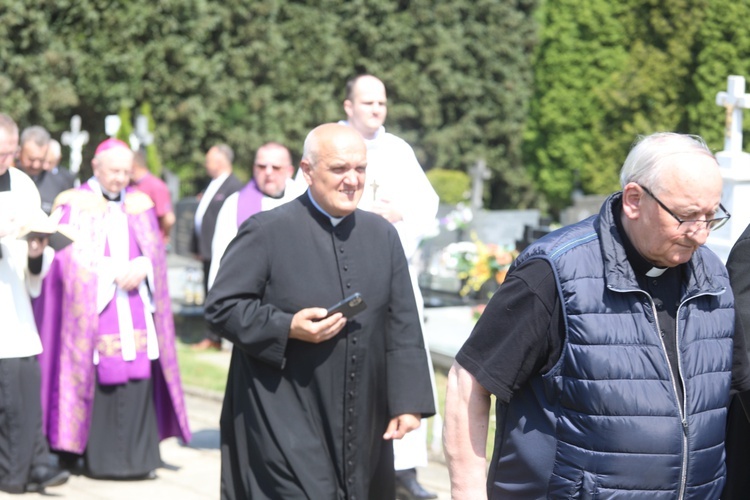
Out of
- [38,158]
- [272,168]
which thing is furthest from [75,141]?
[272,168]

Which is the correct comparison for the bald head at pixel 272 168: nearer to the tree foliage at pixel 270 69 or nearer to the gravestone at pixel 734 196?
the gravestone at pixel 734 196

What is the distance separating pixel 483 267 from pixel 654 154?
30.5 ft

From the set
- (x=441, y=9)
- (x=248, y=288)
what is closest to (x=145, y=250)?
(x=248, y=288)

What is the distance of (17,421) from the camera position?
678cm

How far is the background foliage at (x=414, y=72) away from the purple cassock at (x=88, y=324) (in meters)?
19.9

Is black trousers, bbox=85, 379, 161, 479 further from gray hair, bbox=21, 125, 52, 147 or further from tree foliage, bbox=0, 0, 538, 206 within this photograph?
tree foliage, bbox=0, 0, 538, 206

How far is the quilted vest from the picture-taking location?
299 cm

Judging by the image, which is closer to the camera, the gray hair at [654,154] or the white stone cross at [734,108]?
the gray hair at [654,154]

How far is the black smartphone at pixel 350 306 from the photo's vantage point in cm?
438

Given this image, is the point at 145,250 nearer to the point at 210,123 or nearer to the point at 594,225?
the point at 594,225

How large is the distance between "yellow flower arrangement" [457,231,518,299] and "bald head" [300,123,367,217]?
7.28 metres

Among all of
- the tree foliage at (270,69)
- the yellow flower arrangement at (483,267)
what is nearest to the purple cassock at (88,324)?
the yellow flower arrangement at (483,267)

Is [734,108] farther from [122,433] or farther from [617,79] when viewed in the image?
[617,79]

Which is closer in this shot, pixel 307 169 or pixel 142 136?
pixel 307 169
